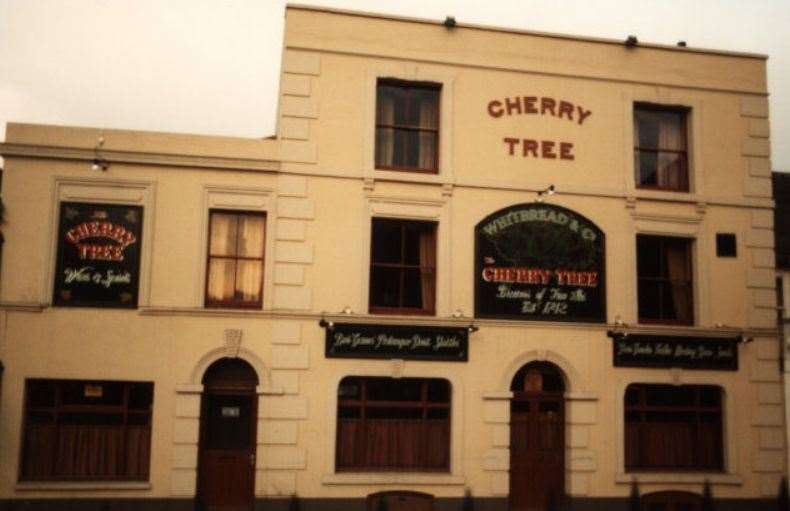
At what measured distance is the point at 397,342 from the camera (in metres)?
14.9

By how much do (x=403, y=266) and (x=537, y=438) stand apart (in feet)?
15.2

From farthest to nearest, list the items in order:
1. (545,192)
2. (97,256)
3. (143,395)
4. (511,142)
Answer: (511,142)
(545,192)
(97,256)
(143,395)

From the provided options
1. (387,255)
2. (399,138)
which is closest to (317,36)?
(399,138)

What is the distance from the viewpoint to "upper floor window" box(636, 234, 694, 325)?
16.3 meters

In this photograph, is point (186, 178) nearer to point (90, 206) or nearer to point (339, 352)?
point (90, 206)

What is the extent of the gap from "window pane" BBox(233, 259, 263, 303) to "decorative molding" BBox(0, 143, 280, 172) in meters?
1.96

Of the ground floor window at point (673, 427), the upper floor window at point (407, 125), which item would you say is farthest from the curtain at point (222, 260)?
the ground floor window at point (673, 427)

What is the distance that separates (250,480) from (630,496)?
25.8ft

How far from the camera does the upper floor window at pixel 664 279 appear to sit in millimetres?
16281

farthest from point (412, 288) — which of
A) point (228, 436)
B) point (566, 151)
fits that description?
point (228, 436)

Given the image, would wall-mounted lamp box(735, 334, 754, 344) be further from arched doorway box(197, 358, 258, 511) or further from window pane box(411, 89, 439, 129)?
arched doorway box(197, 358, 258, 511)

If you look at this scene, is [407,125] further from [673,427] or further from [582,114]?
[673,427]

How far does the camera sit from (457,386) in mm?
15000

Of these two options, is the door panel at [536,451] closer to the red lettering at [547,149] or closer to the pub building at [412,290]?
the pub building at [412,290]
